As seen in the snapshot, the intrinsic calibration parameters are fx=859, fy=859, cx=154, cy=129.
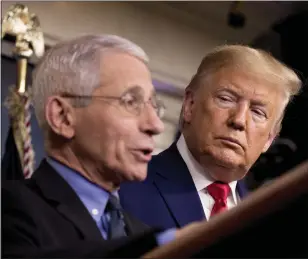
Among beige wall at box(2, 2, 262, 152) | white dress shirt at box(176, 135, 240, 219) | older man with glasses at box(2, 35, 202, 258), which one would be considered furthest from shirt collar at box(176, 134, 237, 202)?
beige wall at box(2, 2, 262, 152)

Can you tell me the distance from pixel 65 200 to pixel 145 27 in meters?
0.68

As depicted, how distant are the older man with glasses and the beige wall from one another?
0.42 meters

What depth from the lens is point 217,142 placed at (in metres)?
1.00

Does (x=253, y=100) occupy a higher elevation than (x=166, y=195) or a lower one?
higher

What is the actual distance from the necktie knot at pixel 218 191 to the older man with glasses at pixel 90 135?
12 cm

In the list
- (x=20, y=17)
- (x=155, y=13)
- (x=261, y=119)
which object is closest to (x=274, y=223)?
(x=261, y=119)

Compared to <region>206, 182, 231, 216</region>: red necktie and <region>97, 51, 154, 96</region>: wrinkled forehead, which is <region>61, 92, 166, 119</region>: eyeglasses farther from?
<region>206, 182, 231, 216</region>: red necktie

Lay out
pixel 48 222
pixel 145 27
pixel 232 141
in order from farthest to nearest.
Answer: pixel 145 27
pixel 232 141
pixel 48 222

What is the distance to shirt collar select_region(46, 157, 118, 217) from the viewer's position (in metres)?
0.89

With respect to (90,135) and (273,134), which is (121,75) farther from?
(273,134)

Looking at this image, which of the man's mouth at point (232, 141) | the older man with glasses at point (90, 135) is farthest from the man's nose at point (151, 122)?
the man's mouth at point (232, 141)

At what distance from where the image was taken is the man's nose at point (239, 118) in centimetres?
99

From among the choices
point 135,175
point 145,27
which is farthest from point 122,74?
point 145,27

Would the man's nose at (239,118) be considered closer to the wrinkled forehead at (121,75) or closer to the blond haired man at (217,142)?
the blond haired man at (217,142)
